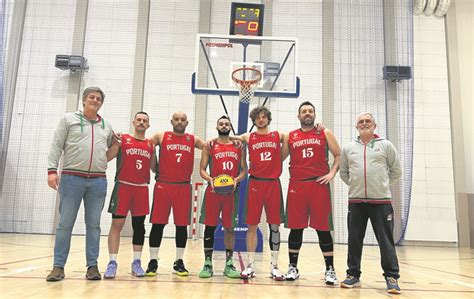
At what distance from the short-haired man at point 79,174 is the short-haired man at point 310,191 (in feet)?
6.74

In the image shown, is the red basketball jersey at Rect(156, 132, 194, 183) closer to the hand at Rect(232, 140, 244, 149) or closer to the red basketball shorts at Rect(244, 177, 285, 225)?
the hand at Rect(232, 140, 244, 149)

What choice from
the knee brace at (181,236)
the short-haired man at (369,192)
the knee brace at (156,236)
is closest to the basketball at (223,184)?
the knee brace at (181,236)

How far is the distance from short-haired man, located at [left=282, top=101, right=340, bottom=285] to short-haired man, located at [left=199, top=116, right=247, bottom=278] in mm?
622

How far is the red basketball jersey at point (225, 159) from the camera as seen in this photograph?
14.4 feet

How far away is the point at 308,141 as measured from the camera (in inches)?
167

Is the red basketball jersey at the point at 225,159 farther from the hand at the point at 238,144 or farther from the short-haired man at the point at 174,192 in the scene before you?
the short-haired man at the point at 174,192

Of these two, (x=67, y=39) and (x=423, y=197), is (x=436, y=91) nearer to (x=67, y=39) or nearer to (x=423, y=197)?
(x=423, y=197)

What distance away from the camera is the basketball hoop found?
6234 millimetres

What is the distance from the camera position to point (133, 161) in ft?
13.9

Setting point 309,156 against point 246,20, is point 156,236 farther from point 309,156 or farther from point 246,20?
point 246,20

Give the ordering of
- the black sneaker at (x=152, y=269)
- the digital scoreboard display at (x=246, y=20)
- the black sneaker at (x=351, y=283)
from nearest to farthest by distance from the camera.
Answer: the black sneaker at (x=351, y=283), the black sneaker at (x=152, y=269), the digital scoreboard display at (x=246, y=20)

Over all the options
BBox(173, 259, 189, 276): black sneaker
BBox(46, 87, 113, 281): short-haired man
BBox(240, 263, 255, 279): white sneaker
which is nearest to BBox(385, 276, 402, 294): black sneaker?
BBox(240, 263, 255, 279): white sneaker

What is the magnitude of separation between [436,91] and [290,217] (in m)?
9.45

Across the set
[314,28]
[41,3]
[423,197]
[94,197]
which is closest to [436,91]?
[423,197]
